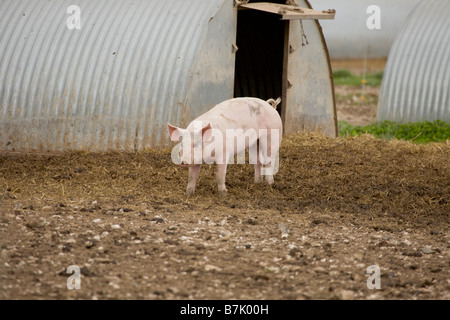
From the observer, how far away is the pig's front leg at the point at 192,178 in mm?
6477

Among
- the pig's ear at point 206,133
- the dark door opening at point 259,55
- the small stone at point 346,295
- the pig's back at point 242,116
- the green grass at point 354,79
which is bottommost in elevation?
the small stone at point 346,295

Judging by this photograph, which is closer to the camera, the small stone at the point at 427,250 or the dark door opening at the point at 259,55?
the small stone at the point at 427,250

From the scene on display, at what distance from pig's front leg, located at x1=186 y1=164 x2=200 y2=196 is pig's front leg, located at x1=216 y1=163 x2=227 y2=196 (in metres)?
0.20

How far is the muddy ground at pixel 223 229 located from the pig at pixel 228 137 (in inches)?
9.8

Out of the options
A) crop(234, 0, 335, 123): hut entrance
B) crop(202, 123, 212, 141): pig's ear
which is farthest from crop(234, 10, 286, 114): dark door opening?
crop(202, 123, 212, 141): pig's ear

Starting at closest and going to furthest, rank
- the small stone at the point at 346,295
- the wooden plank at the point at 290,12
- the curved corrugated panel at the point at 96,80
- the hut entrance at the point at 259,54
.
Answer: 1. the small stone at the point at 346,295
2. the curved corrugated panel at the point at 96,80
3. the wooden plank at the point at 290,12
4. the hut entrance at the point at 259,54

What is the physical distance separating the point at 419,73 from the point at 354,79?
8.65 metres

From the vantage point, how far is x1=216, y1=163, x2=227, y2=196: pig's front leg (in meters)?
6.45

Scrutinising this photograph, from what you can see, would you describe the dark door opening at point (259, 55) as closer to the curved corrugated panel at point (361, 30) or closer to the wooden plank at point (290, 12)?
the wooden plank at point (290, 12)

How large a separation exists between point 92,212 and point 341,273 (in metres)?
2.32

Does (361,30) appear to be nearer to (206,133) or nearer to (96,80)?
(96,80)

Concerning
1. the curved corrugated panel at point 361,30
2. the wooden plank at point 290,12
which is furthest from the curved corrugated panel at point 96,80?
the curved corrugated panel at point 361,30

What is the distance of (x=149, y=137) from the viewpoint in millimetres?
8453
